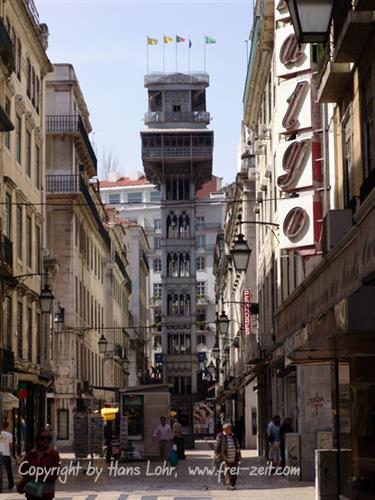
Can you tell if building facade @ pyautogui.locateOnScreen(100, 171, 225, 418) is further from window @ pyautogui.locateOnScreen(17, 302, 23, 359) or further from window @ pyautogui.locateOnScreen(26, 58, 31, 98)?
window @ pyautogui.locateOnScreen(17, 302, 23, 359)

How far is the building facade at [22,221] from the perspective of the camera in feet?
124

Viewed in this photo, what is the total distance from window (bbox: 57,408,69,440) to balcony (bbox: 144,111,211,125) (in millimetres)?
83224

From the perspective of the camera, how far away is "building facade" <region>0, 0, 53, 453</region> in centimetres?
3784

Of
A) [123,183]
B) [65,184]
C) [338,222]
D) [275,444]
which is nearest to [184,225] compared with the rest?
[123,183]

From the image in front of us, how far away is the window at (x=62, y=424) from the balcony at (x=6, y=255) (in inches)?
867

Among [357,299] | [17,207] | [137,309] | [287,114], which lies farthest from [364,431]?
[137,309]

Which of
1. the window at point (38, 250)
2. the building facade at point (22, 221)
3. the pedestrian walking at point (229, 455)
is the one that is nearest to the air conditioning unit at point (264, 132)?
the building facade at point (22, 221)

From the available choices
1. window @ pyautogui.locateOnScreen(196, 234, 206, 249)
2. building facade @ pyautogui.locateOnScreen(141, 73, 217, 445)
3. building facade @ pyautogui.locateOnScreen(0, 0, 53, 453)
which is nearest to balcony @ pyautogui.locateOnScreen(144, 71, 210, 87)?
building facade @ pyautogui.locateOnScreen(141, 73, 217, 445)

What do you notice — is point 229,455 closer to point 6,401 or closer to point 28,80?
point 6,401

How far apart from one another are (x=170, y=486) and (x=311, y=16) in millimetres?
20116

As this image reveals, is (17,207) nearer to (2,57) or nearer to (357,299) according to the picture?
(2,57)

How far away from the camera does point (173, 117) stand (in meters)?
141

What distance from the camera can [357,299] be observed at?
43.9 ft

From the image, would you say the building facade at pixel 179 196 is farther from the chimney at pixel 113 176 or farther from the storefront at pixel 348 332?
the storefront at pixel 348 332
